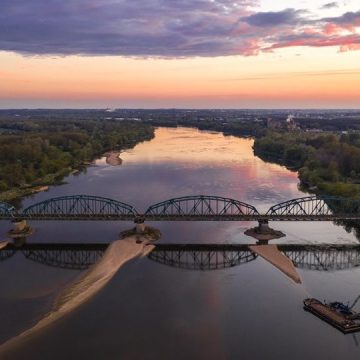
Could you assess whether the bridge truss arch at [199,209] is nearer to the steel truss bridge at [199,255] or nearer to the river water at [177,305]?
the river water at [177,305]

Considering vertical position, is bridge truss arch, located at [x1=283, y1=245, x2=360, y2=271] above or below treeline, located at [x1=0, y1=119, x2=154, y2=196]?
below

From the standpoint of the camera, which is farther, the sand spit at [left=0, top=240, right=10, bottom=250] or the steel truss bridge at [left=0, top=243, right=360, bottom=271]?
the sand spit at [left=0, top=240, right=10, bottom=250]

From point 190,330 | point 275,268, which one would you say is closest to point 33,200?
point 275,268

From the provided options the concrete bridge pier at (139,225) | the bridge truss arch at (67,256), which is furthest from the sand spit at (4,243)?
the concrete bridge pier at (139,225)

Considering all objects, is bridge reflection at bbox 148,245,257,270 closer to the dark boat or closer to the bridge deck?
the bridge deck

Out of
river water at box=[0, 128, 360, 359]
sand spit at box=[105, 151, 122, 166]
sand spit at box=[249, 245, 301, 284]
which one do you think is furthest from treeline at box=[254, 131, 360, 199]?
sand spit at box=[105, 151, 122, 166]

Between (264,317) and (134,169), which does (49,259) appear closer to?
(264,317)
